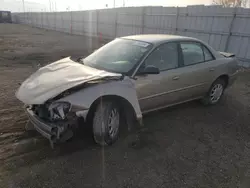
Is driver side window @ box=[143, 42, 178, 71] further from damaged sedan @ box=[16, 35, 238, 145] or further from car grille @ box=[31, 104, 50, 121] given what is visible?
car grille @ box=[31, 104, 50, 121]

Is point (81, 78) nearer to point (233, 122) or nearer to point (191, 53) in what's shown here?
point (191, 53)

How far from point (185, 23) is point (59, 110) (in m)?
10.6

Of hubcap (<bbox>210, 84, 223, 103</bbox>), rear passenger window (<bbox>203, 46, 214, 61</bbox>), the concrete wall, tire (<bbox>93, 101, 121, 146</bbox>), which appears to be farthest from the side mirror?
the concrete wall

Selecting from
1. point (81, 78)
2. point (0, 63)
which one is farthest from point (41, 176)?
point (0, 63)

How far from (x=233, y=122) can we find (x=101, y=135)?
116 inches

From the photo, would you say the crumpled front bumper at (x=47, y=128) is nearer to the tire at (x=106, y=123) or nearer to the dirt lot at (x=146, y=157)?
the dirt lot at (x=146, y=157)

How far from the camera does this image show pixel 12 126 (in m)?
3.82

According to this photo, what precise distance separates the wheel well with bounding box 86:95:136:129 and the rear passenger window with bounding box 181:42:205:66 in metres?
1.66

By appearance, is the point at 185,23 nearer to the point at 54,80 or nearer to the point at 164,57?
the point at 164,57

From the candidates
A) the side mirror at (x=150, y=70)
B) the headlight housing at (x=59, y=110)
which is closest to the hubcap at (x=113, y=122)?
the headlight housing at (x=59, y=110)

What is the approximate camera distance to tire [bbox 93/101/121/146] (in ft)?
10.2

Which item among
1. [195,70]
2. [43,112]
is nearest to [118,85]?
[43,112]

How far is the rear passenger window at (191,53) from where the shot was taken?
4.33m

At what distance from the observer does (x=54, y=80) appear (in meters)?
3.17
